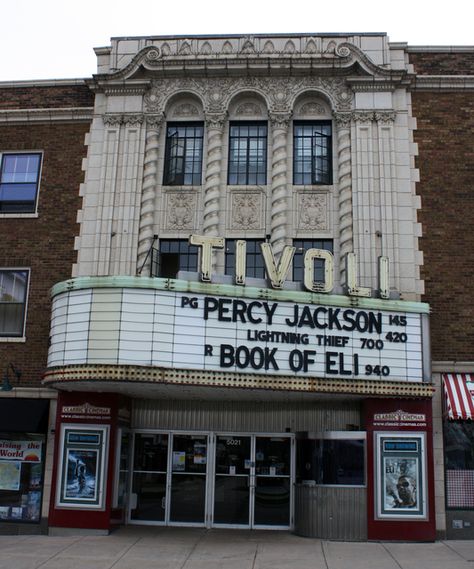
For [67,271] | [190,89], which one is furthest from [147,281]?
[190,89]

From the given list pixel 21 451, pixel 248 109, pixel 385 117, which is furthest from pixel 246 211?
pixel 21 451

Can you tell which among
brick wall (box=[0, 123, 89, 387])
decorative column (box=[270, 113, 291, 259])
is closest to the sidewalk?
brick wall (box=[0, 123, 89, 387])

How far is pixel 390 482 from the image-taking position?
14.9 metres

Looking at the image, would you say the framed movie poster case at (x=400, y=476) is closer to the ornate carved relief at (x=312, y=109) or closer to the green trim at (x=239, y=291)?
the green trim at (x=239, y=291)

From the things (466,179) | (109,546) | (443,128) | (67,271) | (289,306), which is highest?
(443,128)

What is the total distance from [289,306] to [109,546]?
6.15 metres

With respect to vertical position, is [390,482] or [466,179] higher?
[466,179]

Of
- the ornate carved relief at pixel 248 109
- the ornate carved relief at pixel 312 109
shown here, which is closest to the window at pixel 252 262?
the ornate carved relief at pixel 248 109

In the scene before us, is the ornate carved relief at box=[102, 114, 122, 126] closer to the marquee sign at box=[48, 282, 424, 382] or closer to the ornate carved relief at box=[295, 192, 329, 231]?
the ornate carved relief at box=[295, 192, 329, 231]

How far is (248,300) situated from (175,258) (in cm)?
377

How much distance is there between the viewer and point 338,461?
15086mm

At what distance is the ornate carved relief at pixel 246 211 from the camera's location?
17125mm

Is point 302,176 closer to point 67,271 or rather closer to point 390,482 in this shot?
point 67,271

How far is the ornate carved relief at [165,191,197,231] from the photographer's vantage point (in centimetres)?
1720
